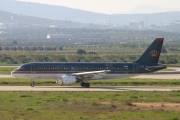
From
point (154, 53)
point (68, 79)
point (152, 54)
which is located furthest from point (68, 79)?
point (154, 53)

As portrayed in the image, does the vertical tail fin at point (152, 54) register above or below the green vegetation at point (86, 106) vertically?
above

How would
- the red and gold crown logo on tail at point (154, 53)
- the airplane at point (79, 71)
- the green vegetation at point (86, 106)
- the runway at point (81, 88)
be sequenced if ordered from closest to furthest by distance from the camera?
1. the green vegetation at point (86, 106)
2. the runway at point (81, 88)
3. the airplane at point (79, 71)
4. the red and gold crown logo on tail at point (154, 53)

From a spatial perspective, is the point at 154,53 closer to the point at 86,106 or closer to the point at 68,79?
the point at 68,79

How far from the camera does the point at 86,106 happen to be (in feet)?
151

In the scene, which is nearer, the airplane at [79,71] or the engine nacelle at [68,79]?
the engine nacelle at [68,79]

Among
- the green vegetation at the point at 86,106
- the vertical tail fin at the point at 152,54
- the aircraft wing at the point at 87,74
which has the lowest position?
the green vegetation at the point at 86,106

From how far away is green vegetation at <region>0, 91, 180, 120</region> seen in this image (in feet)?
134

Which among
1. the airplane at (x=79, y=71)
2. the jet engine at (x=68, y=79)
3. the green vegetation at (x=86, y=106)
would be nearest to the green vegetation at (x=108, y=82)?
the airplane at (x=79, y=71)

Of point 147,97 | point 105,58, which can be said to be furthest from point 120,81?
point 105,58

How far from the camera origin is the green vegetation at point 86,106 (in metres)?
40.8

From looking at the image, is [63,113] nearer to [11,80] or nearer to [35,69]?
[35,69]

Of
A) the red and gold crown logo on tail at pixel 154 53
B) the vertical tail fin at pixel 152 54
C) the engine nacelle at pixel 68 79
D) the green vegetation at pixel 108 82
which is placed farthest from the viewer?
the green vegetation at pixel 108 82

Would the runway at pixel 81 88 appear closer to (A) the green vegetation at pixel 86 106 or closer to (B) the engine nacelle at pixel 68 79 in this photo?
(B) the engine nacelle at pixel 68 79

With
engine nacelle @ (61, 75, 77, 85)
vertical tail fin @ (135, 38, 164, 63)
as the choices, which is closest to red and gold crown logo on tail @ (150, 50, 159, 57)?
vertical tail fin @ (135, 38, 164, 63)
